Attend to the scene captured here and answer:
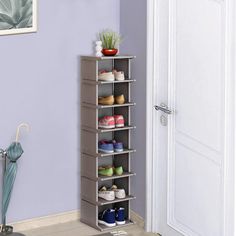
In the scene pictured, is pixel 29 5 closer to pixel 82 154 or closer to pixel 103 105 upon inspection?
pixel 103 105

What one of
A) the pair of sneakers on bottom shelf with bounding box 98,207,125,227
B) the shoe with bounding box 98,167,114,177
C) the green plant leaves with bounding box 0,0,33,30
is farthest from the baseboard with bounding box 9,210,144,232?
the green plant leaves with bounding box 0,0,33,30

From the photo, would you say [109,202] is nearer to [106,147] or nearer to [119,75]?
[106,147]

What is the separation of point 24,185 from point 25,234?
31 centimetres

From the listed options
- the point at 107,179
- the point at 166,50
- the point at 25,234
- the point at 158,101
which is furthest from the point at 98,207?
the point at 166,50

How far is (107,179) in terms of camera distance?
13.5 feet

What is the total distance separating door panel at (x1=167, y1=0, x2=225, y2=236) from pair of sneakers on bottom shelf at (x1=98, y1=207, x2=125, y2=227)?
392 mm

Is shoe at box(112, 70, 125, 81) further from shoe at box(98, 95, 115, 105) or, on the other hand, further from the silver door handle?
the silver door handle

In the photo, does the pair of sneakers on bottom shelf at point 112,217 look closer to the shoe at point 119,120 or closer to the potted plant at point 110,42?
the shoe at point 119,120

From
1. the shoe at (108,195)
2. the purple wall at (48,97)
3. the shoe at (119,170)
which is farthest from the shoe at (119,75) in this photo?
the shoe at (108,195)

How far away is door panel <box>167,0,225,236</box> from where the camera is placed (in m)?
3.35

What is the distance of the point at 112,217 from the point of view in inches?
163

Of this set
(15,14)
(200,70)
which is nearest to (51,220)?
(15,14)

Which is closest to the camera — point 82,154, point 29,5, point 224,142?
point 224,142

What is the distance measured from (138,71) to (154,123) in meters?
0.38
